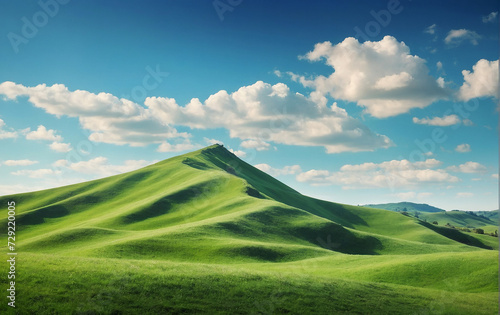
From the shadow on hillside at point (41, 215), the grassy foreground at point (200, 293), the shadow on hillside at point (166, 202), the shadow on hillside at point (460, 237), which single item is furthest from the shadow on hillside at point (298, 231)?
the shadow on hillside at point (460, 237)

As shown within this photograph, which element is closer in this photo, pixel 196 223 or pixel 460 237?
pixel 196 223

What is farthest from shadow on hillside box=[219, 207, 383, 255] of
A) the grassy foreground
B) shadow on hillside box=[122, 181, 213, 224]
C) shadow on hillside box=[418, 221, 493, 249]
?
shadow on hillside box=[418, 221, 493, 249]

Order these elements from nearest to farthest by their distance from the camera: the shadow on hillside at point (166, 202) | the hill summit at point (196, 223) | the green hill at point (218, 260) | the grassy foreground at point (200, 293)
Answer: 1. the grassy foreground at point (200, 293)
2. the green hill at point (218, 260)
3. the hill summit at point (196, 223)
4. the shadow on hillside at point (166, 202)

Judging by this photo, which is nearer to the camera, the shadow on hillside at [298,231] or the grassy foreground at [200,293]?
the grassy foreground at [200,293]

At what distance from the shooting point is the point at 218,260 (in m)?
60.6

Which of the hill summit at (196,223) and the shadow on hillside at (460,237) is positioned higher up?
the hill summit at (196,223)

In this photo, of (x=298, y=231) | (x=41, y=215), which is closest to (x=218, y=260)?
(x=298, y=231)

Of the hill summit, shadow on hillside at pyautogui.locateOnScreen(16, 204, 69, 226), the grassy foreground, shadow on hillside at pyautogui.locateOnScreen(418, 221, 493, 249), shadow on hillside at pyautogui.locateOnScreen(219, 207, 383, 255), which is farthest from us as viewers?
shadow on hillside at pyautogui.locateOnScreen(418, 221, 493, 249)

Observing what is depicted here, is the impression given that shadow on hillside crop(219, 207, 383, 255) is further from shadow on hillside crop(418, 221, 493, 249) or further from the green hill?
shadow on hillside crop(418, 221, 493, 249)

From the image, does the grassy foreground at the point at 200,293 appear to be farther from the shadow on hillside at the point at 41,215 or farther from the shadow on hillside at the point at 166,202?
the shadow on hillside at the point at 41,215

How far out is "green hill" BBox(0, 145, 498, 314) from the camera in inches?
1054

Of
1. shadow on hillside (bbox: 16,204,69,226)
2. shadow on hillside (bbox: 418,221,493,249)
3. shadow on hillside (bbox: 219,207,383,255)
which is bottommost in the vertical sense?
shadow on hillside (bbox: 418,221,493,249)

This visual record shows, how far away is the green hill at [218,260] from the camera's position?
26766mm

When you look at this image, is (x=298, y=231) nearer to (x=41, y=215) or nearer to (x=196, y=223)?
(x=196, y=223)
